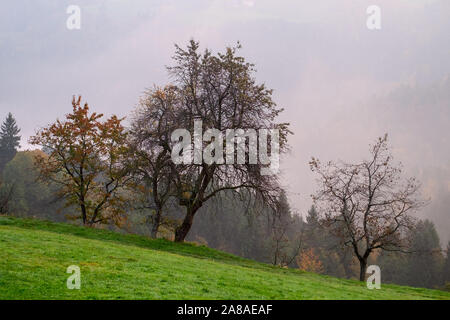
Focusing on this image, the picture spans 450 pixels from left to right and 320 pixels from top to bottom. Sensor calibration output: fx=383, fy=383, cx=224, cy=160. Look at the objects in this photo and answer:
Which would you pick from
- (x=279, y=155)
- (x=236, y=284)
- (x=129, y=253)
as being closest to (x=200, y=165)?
(x=279, y=155)

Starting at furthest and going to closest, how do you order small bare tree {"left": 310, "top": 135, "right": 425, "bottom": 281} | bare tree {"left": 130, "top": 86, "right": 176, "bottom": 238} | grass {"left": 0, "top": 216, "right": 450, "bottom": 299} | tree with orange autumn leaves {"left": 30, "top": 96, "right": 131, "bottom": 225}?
1. tree with orange autumn leaves {"left": 30, "top": 96, "right": 131, "bottom": 225}
2. bare tree {"left": 130, "top": 86, "right": 176, "bottom": 238}
3. small bare tree {"left": 310, "top": 135, "right": 425, "bottom": 281}
4. grass {"left": 0, "top": 216, "right": 450, "bottom": 299}

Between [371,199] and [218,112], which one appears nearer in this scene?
[371,199]

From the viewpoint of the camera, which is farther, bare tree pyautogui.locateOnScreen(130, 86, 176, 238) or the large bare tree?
bare tree pyautogui.locateOnScreen(130, 86, 176, 238)

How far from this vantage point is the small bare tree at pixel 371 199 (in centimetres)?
2438

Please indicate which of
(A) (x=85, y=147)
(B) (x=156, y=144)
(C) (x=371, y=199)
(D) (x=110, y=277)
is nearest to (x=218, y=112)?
(B) (x=156, y=144)

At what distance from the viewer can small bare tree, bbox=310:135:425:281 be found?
2438 cm

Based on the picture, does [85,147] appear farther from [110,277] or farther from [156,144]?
[110,277]

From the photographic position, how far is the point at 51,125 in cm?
3228

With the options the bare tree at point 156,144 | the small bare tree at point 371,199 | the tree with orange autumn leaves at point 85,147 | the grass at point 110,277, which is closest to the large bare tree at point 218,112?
the bare tree at point 156,144

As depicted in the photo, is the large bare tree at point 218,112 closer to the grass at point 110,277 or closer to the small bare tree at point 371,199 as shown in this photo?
the small bare tree at point 371,199

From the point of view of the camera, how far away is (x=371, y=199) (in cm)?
2469

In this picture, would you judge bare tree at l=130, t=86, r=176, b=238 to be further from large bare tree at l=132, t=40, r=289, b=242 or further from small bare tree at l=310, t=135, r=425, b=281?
small bare tree at l=310, t=135, r=425, b=281

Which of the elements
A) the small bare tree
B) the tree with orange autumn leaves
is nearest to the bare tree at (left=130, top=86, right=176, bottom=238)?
the tree with orange autumn leaves

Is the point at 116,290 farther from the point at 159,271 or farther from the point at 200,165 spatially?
the point at 200,165
